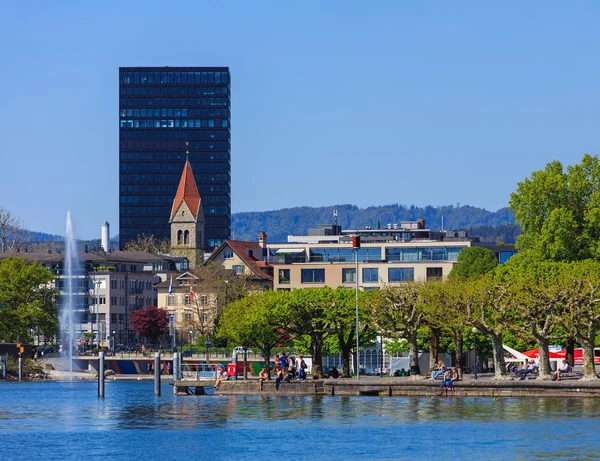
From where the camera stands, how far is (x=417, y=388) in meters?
96.2

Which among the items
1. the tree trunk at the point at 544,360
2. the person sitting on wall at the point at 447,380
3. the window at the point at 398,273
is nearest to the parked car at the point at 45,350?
the window at the point at 398,273

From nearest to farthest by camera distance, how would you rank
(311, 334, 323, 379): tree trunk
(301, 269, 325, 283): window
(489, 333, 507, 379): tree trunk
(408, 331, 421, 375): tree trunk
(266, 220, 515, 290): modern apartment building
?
(489, 333, 507, 379): tree trunk → (408, 331, 421, 375): tree trunk → (311, 334, 323, 379): tree trunk → (266, 220, 515, 290): modern apartment building → (301, 269, 325, 283): window

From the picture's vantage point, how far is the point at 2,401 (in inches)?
4392

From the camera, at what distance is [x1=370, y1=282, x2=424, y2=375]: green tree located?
4033 inches

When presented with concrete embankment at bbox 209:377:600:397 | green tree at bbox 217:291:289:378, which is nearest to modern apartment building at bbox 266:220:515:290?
green tree at bbox 217:291:289:378

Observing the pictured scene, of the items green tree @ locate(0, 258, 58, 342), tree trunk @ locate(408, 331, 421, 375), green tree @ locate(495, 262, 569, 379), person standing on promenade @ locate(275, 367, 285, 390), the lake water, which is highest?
green tree @ locate(0, 258, 58, 342)

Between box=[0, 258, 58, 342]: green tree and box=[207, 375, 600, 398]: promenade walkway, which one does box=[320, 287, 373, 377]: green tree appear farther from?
box=[0, 258, 58, 342]: green tree

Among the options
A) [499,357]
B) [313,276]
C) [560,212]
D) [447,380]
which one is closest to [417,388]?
[447,380]

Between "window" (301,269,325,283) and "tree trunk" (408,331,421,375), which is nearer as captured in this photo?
"tree trunk" (408,331,421,375)

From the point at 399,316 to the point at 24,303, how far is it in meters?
86.5

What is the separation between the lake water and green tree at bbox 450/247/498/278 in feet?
192

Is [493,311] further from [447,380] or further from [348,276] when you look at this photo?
[348,276]

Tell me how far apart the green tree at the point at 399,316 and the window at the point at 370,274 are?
63.8 meters

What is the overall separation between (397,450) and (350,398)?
3091 centimetres
